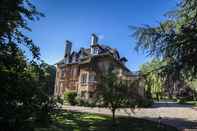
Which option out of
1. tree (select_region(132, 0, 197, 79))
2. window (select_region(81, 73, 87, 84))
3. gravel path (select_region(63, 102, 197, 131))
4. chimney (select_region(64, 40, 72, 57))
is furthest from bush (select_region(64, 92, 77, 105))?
tree (select_region(132, 0, 197, 79))

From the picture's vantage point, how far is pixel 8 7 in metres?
4.73

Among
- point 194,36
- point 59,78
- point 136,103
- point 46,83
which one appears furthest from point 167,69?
point 59,78

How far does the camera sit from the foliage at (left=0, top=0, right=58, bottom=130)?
4501 mm

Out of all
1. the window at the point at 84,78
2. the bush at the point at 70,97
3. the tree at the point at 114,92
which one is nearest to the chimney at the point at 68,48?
the window at the point at 84,78

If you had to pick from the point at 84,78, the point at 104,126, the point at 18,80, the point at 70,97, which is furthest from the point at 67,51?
the point at 18,80

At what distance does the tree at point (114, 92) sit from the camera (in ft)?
62.6

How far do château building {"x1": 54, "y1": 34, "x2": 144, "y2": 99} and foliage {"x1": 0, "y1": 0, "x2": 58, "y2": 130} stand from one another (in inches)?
1444

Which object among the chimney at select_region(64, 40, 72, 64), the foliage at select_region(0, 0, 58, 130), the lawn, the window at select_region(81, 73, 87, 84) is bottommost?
the lawn

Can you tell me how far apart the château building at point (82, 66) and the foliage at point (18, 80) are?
3668cm

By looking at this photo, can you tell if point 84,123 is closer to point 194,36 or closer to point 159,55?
point 159,55

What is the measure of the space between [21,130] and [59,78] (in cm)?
4860

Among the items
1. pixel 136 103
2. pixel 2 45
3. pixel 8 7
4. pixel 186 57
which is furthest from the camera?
pixel 136 103

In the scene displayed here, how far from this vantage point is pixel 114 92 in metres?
19.2

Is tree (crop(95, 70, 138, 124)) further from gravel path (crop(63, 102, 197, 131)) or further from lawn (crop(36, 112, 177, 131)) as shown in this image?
gravel path (crop(63, 102, 197, 131))
